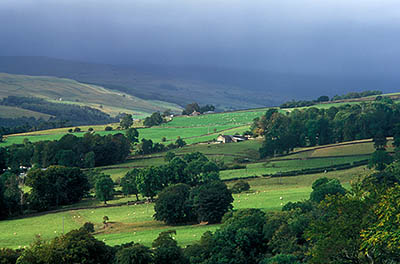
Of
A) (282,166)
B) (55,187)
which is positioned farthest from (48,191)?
(282,166)

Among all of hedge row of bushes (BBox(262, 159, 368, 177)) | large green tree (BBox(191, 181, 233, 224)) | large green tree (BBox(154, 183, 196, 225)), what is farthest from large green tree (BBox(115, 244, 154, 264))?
hedge row of bushes (BBox(262, 159, 368, 177))

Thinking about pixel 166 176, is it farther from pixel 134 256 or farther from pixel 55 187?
pixel 134 256

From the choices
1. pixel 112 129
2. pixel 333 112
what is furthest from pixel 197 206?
pixel 112 129

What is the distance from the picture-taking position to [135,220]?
219ft

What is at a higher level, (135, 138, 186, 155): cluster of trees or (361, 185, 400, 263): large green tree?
(135, 138, 186, 155): cluster of trees

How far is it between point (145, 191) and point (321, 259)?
1882 inches

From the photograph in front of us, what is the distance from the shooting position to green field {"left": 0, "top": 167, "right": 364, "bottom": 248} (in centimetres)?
5881

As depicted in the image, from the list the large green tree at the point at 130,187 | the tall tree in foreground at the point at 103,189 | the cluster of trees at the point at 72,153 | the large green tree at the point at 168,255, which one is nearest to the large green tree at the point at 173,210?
the tall tree in foreground at the point at 103,189

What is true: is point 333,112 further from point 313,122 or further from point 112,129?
point 112,129

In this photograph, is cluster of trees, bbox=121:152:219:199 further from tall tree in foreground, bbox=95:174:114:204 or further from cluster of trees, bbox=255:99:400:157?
cluster of trees, bbox=255:99:400:157

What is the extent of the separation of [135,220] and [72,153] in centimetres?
4729

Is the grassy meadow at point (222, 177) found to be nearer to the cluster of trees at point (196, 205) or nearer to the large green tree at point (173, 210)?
the large green tree at point (173, 210)

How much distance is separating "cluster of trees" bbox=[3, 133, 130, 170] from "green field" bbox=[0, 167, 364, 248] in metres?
31.8

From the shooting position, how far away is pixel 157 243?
47.3 m
